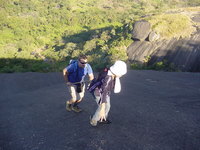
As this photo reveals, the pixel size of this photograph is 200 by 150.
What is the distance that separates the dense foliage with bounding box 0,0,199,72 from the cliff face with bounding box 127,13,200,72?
6013 millimetres

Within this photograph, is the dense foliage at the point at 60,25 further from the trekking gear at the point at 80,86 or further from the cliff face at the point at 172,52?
the trekking gear at the point at 80,86

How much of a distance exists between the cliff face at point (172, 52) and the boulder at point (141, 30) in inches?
35.2

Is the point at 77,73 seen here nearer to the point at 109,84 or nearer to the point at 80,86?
the point at 80,86

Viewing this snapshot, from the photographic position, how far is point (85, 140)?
18.2 ft

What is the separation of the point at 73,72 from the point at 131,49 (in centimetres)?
2826

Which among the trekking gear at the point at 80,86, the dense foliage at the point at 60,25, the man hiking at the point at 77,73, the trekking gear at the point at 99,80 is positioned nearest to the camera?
the trekking gear at the point at 99,80

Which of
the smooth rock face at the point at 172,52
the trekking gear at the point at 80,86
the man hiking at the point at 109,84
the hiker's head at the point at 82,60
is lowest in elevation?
the smooth rock face at the point at 172,52

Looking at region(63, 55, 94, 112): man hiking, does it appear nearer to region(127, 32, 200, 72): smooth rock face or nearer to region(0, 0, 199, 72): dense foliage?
region(127, 32, 200, 72): smooth rock face

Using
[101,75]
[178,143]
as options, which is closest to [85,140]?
[101,75]

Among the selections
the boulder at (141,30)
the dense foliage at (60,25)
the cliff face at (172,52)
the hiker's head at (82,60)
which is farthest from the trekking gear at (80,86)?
the dense foliage at (60,25)

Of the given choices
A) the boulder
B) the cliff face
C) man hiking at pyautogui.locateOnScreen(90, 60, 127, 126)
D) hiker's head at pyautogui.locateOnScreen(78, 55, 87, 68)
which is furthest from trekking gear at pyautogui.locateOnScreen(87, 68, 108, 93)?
the boulder

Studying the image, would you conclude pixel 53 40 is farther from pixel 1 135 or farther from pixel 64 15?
pixel 1 135

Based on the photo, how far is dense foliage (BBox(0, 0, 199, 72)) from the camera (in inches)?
2098

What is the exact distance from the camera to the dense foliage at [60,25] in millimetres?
53281
